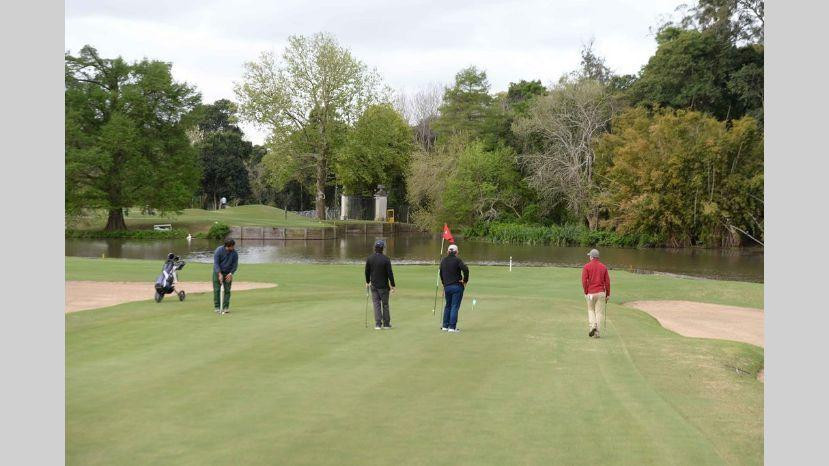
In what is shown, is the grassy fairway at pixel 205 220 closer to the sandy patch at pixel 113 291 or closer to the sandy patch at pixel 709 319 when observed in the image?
the sandy patch at pixel 113 291

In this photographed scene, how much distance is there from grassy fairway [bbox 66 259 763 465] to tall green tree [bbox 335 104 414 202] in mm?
69457

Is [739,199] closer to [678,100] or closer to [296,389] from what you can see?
[678,100]

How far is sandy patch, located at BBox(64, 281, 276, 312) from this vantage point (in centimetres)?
2361

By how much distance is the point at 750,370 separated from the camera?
1547cm

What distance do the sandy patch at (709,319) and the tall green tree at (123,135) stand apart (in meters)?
57.8

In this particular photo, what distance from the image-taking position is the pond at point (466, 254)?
51.9m

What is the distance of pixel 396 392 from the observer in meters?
10.8

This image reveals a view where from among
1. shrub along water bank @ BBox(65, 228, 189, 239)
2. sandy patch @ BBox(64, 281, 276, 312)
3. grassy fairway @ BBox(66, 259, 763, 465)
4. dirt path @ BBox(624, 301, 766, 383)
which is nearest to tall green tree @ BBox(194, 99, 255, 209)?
shrub along water bank @ BBox(65, 228, 189, 239)

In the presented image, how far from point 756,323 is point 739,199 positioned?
45.6m

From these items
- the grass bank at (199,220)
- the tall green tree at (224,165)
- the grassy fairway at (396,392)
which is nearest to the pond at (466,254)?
the grass bank at (199,220)

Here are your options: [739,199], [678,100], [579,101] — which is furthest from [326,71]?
[739,199]

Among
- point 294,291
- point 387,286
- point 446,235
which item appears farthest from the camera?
point 294,291

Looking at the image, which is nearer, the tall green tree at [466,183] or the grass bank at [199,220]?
the grass bank at [199,220]

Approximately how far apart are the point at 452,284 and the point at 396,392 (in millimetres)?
6998
